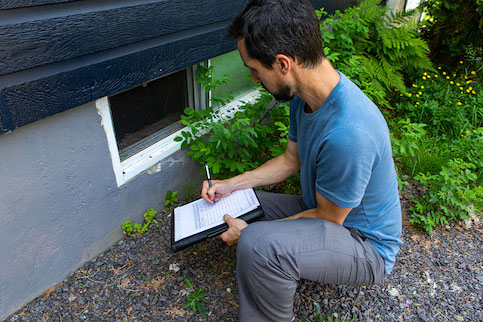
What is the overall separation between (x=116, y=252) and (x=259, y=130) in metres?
1.39

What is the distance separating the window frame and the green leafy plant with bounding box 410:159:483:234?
184cm

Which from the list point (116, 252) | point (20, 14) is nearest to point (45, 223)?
point (116, 252)

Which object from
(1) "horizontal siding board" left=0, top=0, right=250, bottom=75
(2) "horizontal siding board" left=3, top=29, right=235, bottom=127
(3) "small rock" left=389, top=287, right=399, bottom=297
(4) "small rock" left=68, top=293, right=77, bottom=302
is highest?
(1) "horizontal siding board" left=0, top=0, right=250, bottom=75

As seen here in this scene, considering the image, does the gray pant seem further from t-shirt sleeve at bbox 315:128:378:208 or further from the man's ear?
the man's ear

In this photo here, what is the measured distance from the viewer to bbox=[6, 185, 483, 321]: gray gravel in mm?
2113

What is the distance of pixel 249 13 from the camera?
5.14 feet

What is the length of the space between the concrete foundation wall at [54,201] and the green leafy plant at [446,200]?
2.29 metres

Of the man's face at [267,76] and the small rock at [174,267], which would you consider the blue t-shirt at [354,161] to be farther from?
the small rock at [174,267]

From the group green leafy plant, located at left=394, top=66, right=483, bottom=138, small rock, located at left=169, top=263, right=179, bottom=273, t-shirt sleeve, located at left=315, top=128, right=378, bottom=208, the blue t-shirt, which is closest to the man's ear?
the blue t-shirt

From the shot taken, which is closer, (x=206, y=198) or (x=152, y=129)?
(x=206, y=198)

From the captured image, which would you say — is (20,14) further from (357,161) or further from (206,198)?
(357,161)

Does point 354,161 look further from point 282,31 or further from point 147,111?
point 147,111

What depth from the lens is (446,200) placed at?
283 centimetres

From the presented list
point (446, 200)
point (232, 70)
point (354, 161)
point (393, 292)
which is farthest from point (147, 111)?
point (446, 200)
